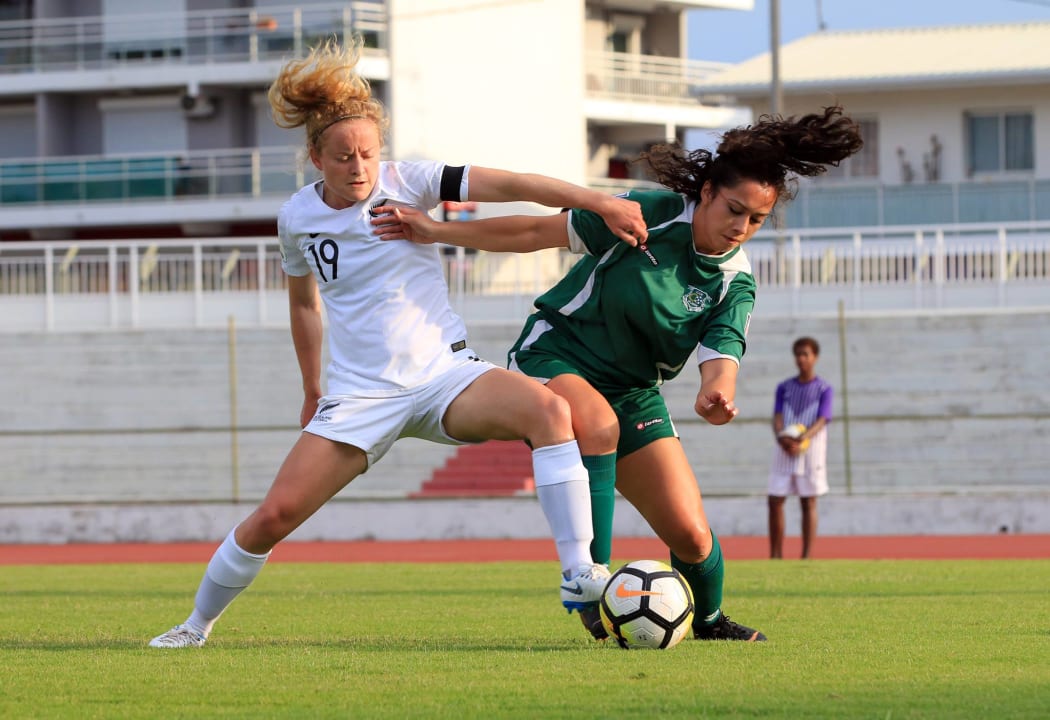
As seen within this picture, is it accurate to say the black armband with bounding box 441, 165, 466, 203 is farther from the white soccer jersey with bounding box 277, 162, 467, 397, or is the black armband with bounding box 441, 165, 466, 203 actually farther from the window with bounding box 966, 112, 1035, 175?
the window with bounding box 966, 112, 1035, 175

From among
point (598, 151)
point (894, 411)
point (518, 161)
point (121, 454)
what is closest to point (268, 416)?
point (121, 454)

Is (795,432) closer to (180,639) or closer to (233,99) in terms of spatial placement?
(180,639)

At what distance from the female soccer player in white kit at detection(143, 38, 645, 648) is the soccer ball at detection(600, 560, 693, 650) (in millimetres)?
89

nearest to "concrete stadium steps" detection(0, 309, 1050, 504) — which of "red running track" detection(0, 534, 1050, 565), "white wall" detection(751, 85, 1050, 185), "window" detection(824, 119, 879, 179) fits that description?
"red running track" detection(0, 534, 1050, 565)

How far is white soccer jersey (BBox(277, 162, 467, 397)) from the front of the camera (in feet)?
19.0

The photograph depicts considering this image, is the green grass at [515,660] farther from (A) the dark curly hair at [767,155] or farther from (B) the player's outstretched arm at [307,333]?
(A) the dark curly hair at [767,155]

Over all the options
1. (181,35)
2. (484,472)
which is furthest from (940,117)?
(181,35)

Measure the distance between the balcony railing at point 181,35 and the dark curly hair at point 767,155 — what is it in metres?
28.6

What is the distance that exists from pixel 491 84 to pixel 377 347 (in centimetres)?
3081

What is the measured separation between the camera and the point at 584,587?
18.2 feet

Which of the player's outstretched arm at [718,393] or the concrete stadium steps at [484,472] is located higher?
the player's outstretched arm at [718,393]

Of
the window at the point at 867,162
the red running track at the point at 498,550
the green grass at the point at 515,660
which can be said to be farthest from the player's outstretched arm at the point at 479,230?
the window at the point at 867,162

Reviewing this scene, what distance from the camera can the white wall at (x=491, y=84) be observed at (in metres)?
34.8

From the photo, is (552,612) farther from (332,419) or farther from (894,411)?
(894,411)
